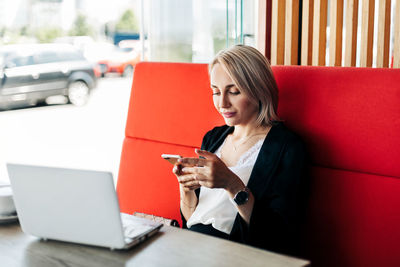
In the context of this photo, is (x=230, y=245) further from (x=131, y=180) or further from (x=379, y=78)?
(x=131, y=180)

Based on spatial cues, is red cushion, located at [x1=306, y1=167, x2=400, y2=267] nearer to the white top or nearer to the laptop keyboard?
the white top

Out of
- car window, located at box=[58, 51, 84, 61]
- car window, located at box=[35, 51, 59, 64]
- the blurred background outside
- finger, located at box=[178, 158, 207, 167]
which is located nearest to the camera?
finger, located at box=[178, 158, 207, 167]

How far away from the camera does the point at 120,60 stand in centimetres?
691

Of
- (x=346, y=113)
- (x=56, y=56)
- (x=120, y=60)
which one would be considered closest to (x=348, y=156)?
(x=346, y=113)

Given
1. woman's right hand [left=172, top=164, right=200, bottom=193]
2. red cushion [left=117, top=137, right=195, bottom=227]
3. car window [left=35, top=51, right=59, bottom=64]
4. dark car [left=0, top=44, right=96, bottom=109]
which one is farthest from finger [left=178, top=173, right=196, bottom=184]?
car window [left=35, top=51, right=59, bottom=64]

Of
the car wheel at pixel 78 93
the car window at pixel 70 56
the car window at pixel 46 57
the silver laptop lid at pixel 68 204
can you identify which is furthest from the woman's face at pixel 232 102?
the car wheel at pixel 78 93

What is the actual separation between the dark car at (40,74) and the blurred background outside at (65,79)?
0.04 feet

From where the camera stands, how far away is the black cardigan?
1.45m

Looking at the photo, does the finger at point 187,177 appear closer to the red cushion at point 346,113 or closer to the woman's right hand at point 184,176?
the woman's right hand at point 184,176

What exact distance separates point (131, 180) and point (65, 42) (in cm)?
442

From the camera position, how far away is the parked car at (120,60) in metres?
6.80

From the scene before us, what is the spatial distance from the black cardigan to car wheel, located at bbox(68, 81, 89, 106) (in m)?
5.02

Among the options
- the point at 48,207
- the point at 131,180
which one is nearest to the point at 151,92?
the point at 131,180

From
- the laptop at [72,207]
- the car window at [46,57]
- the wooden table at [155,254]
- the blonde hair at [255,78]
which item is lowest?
the wooden table at [155,254]
